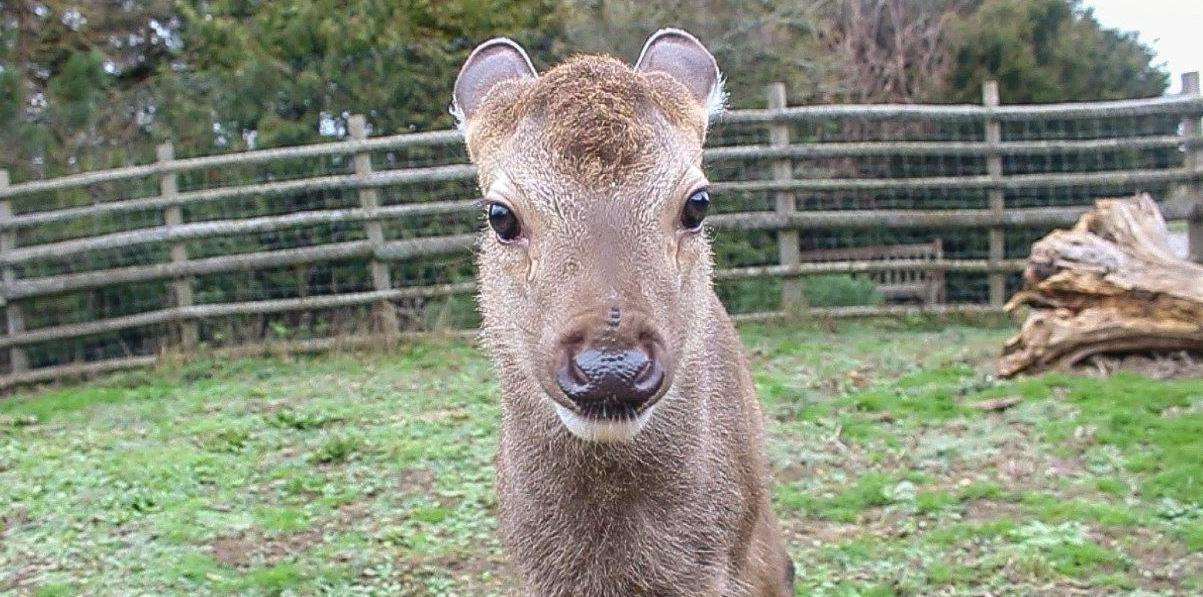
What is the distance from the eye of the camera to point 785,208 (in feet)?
38.8

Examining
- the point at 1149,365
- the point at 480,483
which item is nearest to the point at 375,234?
the point at 480,483

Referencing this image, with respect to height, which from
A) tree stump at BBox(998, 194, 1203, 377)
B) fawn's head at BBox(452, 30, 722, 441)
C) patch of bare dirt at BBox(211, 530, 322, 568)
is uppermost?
fawn's head at BBox(452, 30, 722, 441)

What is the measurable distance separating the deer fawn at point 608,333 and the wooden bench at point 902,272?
865 centimetres

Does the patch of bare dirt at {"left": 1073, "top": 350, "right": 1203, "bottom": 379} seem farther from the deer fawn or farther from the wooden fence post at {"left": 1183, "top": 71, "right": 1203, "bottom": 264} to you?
the deer fawn

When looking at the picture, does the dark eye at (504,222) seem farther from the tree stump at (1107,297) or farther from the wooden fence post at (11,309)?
the wooden fence post at (11,309)

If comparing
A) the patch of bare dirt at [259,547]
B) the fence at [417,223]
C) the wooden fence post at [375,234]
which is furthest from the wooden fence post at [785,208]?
the patch of bare dirt at [259,547]

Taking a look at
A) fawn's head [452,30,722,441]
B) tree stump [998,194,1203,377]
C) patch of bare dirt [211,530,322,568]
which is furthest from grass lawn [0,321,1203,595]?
→ fawn's head [452,30,722,441]

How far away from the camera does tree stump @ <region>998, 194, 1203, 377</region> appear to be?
8156 millimetres

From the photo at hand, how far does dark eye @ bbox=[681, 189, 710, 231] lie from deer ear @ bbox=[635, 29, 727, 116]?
79 centimetres

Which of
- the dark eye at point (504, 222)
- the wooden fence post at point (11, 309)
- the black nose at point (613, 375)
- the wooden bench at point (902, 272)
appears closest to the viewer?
the black nose at point (613, 375)

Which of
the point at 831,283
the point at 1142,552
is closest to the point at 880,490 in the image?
the point at 1142,552

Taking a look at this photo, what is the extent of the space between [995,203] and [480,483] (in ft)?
23.7

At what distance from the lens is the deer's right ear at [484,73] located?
3.88 metres

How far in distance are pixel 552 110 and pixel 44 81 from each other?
1242cm
